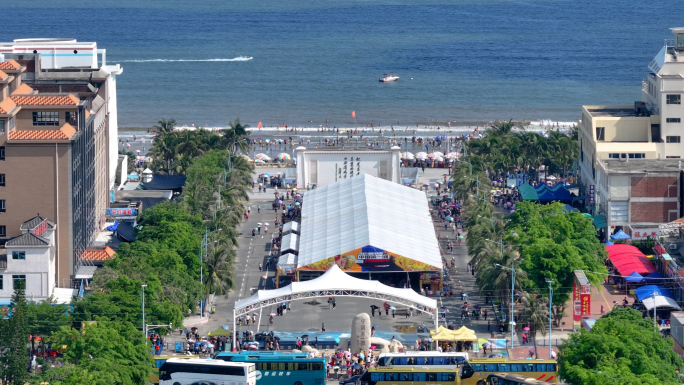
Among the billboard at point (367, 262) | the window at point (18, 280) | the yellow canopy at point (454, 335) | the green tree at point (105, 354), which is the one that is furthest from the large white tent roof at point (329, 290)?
the window at point (18, 280)

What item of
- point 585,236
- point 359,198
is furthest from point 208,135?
point 585,236

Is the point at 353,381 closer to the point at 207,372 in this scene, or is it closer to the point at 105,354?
the point at 207,372

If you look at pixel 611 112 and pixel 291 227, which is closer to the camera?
pixel 291 227

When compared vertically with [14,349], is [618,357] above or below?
below

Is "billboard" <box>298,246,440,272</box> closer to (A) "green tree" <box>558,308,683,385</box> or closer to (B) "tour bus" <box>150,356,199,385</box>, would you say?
(B) "tour bus" <box>150,356,199,385</box>

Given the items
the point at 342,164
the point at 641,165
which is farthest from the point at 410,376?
the point at 342,164

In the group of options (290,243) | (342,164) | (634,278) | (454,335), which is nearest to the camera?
(454,335)

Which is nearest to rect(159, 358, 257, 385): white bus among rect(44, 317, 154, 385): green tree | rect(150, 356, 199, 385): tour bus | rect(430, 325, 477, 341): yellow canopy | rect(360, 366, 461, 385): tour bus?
rect(44, 317, 154, 385): green tree
